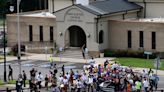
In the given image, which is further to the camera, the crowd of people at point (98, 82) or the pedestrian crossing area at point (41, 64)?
the pedestrian crossing area at point (41, 64)

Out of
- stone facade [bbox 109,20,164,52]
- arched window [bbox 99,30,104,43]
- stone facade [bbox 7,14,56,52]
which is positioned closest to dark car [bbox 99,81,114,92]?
stone facade [bbox 109,20,164,52]

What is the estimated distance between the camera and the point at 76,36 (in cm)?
7225

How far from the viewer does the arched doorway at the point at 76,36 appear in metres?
71.4

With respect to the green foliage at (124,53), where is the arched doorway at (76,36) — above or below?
above

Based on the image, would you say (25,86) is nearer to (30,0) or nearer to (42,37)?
(42,37)

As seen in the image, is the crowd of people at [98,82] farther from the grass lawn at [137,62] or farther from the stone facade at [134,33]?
the stone facade at [134,33]

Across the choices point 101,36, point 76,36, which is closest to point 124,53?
point 101,36

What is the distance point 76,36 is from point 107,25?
14.7ft

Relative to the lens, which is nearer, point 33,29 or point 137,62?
point 137,62

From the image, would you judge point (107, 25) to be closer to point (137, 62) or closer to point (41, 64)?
point (137, 62)

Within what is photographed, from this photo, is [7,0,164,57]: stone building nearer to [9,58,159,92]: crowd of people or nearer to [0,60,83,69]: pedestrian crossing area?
[0,60,83,69]: pedestrian crossing area

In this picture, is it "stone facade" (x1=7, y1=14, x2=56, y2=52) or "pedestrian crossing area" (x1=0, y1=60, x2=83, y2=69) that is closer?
"pedestrian crossing area" (x1=0, y1=60, x2=83, y2=69)

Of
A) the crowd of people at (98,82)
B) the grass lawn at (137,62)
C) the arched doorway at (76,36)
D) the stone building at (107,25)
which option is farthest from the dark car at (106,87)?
the arched doorway at (76,36)

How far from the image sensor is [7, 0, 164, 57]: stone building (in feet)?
221
